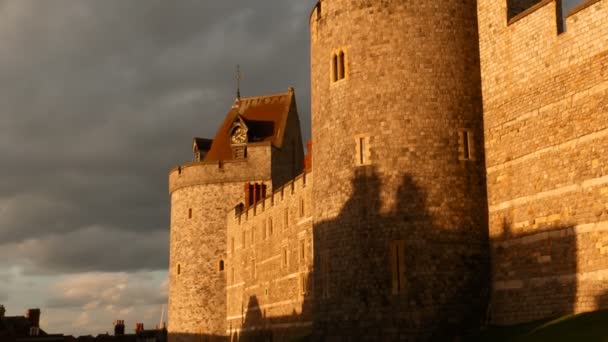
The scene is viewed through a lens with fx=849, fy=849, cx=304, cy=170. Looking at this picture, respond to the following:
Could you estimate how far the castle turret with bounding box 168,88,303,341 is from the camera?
5141 centimetres

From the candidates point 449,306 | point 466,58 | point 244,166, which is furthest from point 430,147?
point 244,166

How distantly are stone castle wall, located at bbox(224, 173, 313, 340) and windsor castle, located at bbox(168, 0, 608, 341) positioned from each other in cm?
1182

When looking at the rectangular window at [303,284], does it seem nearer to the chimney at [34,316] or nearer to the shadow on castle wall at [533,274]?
the shadow on castle wall at [533,274]

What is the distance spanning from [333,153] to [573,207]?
7.62m

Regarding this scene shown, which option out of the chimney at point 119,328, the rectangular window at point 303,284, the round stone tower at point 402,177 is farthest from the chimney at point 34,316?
the round stone tower at point 402,177

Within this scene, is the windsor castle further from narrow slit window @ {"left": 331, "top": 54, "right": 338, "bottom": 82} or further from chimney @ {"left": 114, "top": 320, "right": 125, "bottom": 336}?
chimney @ {"left": 114, "top": 320, "right": 125, "bottom": 336}

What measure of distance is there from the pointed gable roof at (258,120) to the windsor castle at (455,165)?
93.0 ft

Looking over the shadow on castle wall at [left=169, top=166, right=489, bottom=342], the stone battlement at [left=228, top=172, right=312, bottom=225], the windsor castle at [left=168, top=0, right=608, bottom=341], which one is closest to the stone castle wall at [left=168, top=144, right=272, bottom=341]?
the stone battlement at [left=228, top=172, right=312, bottom=225]

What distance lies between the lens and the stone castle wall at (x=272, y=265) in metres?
37.9

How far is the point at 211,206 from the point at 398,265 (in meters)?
30.3

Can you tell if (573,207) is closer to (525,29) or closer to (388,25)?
(525,29)

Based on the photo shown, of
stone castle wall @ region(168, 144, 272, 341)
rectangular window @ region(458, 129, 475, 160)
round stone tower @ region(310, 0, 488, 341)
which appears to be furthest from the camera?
stone castle wall @ region(168, 144, 272, 341)

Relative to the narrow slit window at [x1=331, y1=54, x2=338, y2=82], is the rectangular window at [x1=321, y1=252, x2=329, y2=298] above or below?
below

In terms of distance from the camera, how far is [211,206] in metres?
52.6
